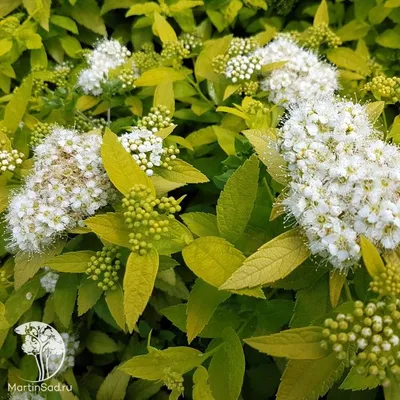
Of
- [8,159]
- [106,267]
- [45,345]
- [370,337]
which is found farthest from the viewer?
[45,345]

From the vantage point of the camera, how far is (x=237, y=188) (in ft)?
5.22

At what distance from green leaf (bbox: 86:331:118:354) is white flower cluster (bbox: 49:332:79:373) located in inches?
2.9

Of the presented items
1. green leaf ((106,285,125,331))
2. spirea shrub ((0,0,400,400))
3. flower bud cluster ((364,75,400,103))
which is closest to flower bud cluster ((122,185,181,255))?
spirea shrub ((0,0,400,400))

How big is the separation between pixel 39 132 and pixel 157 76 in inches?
25.6

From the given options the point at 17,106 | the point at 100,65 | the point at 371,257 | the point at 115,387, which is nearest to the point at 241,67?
the point at 100,65

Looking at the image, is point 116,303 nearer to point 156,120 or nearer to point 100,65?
point 156,120

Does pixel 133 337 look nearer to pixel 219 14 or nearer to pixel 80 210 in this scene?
pixel 80 210

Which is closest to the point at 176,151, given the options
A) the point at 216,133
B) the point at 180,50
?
the point at 216,133

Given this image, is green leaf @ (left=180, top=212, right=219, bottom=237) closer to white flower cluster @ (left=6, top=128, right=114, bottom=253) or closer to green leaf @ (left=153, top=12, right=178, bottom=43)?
white flower cluster @ (left=6, top=128, right=114, bottom=253)

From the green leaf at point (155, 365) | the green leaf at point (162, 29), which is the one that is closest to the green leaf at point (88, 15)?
the green leaf at point (162, 29)

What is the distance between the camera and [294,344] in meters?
1.30

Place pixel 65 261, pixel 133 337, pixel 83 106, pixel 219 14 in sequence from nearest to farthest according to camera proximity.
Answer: pixel 65 261, pixel 133 337, pixel 83 106, pixel 219 14

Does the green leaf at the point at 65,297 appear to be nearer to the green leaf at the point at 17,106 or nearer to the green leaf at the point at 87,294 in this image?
the green leaf at the point at 87,294

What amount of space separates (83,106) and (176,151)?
865 millimetres
